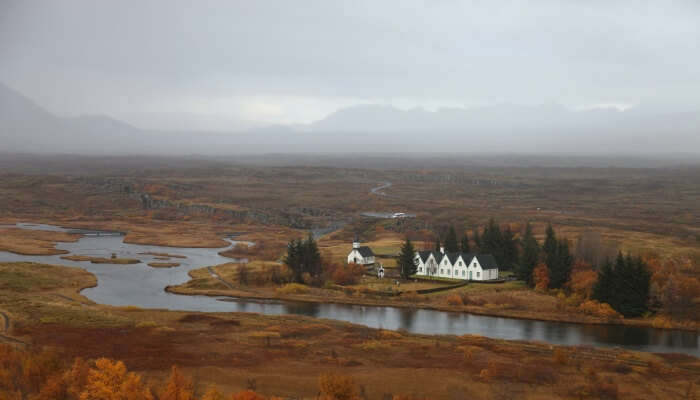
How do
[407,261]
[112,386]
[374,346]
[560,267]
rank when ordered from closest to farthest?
[112,386] → [374,346] → [560,267] → [407,261]

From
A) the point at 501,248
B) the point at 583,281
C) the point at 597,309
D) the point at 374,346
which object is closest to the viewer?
the point at 374,346

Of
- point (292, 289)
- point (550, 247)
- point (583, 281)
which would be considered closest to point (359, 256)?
point (292, 289)

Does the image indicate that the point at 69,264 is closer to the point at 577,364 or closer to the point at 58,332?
the point at 58,332

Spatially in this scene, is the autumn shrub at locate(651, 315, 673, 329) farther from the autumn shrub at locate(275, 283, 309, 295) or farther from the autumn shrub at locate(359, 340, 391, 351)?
the autumn shrub at locate(275, 283, 309, 295)

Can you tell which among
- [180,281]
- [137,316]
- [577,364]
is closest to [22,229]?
[180,281]

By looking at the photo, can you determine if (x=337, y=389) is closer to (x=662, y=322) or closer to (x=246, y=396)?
(x=246, y=396)

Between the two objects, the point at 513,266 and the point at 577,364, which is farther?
the point at 513,266

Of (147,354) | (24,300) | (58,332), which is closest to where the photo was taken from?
(147,354)
